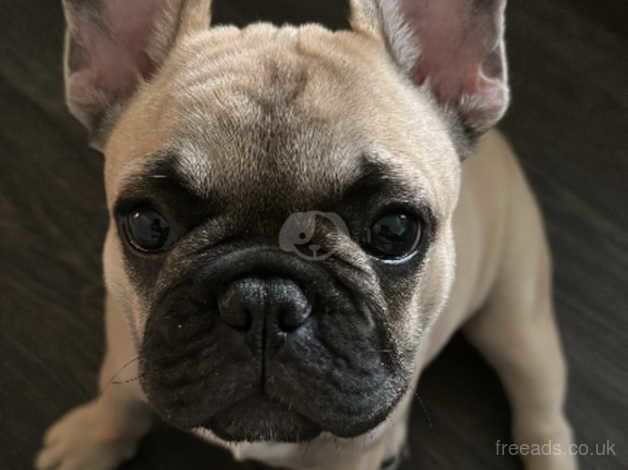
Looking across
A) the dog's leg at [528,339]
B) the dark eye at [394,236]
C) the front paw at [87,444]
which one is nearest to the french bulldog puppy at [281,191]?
the dark eye at [394,236]

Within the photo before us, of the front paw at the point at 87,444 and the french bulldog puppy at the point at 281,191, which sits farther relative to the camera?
the front paw at the point at 87,444

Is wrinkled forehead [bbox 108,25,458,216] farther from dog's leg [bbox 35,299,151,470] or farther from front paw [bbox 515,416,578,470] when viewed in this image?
front paw [bbox 515,416,578,470]

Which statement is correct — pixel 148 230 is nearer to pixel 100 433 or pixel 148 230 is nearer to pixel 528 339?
pixel 100 433

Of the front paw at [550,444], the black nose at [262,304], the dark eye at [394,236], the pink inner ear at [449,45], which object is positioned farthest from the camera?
the front paw at [550,444]

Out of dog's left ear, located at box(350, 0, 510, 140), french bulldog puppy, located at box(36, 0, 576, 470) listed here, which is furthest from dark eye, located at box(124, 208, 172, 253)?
dog's left ear, located at box(350, 0, 510, 140)

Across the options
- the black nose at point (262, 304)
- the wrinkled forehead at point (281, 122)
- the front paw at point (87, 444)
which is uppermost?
the wrinkled forehead at point (281, 122)

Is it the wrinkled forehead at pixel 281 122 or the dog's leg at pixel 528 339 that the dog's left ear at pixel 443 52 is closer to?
the wrinkled forehead at pixel 281 122
